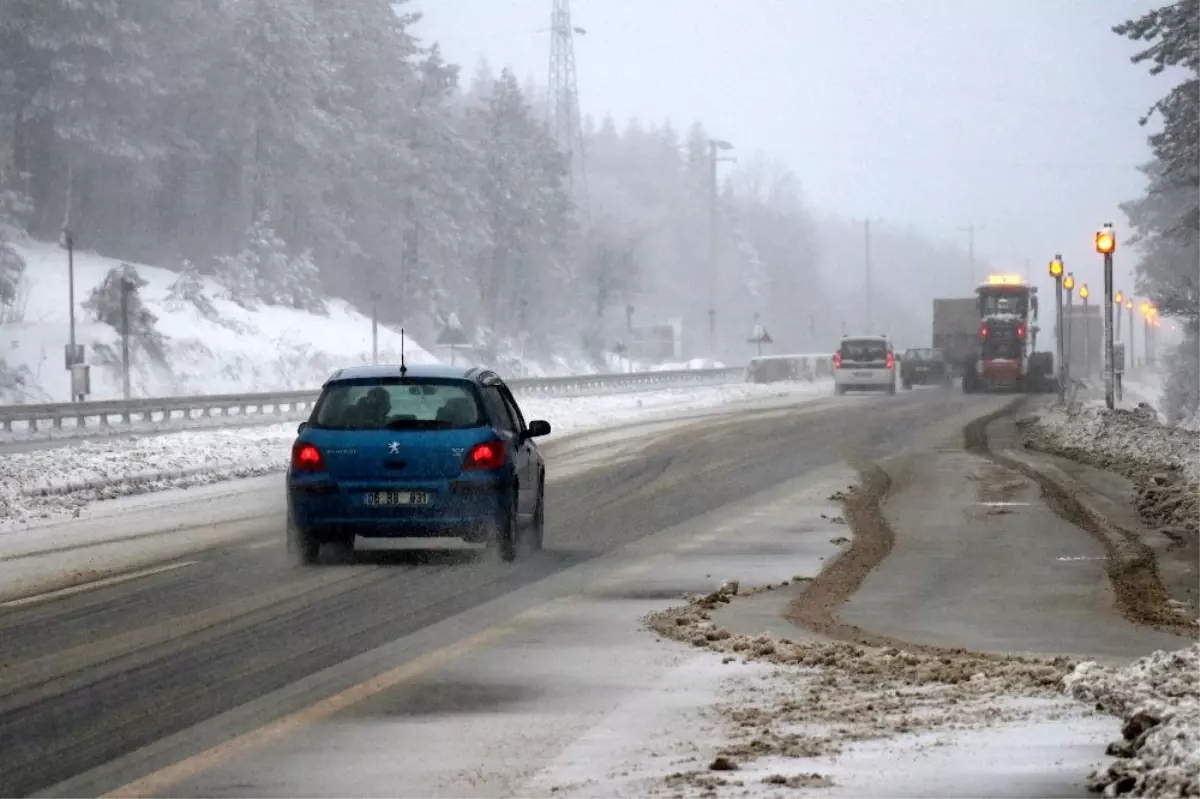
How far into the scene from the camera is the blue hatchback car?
17.0 m

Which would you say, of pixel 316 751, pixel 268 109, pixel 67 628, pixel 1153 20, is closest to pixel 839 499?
pixel 67 628

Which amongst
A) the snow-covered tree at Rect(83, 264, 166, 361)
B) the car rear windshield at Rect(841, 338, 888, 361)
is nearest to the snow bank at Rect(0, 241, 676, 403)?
the snow-covered tree at Rect(83, 264, 166, 361)

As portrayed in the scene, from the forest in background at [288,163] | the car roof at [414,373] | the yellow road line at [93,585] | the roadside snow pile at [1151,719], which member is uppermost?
the forest in background at [288,163]

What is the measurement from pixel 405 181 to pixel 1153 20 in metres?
60.8

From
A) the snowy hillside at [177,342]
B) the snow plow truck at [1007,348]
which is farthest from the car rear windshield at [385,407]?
the snow plow truck at [1007,348]

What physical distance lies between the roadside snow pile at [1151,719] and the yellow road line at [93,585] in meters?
8.02

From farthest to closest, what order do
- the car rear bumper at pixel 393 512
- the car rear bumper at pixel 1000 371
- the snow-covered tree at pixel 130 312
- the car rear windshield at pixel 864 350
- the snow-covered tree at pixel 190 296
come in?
the snow-covered tree at pixel 190 296 < the car rear bumper at pixel 1000 371 < the car rear windshield at pixel 864 350 < the snow-covered tree at pixel 130 312 < the car rear bumper at pixel 393 512

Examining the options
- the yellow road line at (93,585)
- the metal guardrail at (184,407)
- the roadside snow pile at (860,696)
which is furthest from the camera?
the metal guardrail at (184,407)

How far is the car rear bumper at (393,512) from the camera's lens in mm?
16938

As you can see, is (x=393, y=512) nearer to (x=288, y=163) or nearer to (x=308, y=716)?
(x=308, y=716)

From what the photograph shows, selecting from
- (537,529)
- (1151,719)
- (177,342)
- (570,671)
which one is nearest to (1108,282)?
(537,529)

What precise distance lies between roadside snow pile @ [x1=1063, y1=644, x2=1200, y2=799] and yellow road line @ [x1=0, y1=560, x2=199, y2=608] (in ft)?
26.3

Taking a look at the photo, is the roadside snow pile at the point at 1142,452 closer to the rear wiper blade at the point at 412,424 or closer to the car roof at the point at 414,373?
the car roof at the point at 414,373

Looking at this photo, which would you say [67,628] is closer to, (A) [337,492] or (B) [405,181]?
(A) [337,492]
